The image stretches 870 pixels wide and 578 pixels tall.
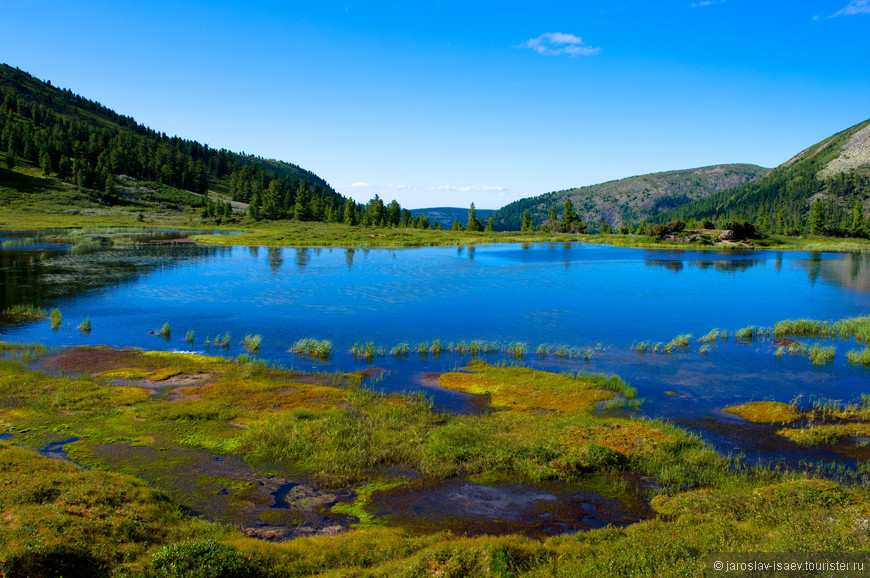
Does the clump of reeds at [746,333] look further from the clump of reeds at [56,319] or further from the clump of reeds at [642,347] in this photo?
the clump of reeds at [56,319]

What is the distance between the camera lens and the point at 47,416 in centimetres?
1825

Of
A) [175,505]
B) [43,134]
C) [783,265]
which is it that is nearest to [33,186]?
[43,134]

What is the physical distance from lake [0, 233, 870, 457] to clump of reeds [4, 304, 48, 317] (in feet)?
6.20

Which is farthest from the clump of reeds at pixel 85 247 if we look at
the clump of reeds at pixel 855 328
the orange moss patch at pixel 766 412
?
the clump of reeds at pixel 855 328

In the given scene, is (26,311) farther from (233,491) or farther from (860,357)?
(860,357)

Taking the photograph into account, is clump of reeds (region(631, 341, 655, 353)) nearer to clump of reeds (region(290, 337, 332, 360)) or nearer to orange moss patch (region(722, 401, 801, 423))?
orange moss patch (region(722, 401, 801, 423))

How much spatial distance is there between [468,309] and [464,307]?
905 mm

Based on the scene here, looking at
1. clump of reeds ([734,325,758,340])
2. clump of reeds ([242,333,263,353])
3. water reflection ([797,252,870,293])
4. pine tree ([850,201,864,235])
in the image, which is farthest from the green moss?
pine tree ([850,201,864,235])

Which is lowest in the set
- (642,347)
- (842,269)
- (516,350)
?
(516,350)

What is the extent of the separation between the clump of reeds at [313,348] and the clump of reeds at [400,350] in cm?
376

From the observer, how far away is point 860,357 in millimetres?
28453

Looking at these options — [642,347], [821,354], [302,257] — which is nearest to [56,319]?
[642,347]

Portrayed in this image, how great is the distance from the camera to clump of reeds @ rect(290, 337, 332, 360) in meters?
29.2

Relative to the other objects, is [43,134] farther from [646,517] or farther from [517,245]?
[646,517]
